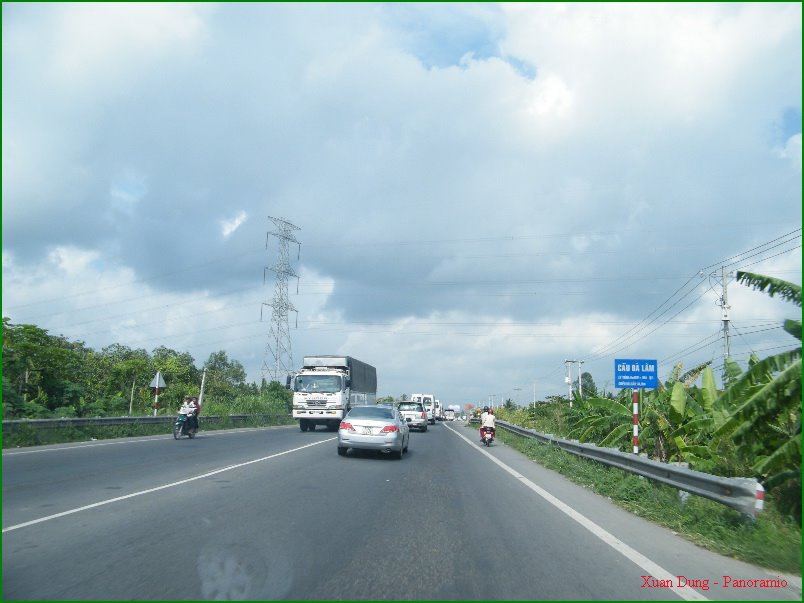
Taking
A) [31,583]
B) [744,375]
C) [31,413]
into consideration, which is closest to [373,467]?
[744,375]

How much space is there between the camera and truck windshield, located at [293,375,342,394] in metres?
35.5

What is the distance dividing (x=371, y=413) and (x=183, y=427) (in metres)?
10.8

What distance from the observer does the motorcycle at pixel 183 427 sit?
26.6 meters

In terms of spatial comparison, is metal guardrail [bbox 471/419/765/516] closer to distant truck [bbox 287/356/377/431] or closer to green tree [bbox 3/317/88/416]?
distant truck [bbox 287/356/377/431]

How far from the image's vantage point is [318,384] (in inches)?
1405

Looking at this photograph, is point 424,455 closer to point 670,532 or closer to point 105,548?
point 670,532

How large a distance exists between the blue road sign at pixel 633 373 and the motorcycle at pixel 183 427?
1712cm

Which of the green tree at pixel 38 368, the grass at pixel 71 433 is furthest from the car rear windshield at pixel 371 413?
the green tree at pixel 38 368

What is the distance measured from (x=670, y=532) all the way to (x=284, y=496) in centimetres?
610

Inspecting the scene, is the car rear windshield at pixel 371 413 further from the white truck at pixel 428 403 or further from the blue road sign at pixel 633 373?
the white truck at pixel 428 403

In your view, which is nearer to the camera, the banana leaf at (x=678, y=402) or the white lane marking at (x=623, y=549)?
the white lane marking at (x=623, y=549)

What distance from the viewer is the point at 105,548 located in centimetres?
738

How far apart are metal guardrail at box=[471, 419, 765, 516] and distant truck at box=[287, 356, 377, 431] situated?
19.9 metres

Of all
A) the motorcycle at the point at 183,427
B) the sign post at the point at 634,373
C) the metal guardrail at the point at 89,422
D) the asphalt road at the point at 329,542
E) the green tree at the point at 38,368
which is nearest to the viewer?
the asphalt road at the point at 329,542
